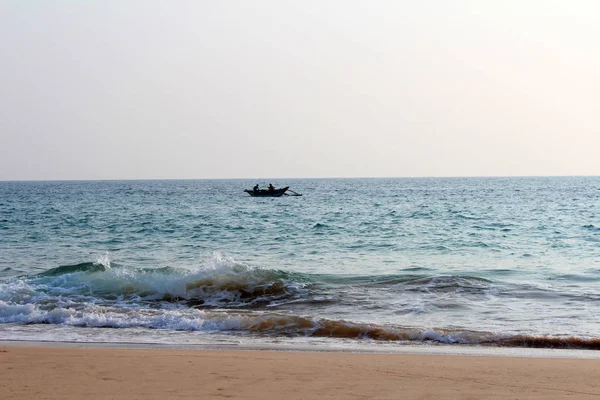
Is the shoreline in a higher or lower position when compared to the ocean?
higher

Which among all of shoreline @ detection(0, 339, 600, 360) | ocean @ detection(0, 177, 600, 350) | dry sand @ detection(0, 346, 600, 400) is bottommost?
ocean @ detection(0, 177, 600, 350)

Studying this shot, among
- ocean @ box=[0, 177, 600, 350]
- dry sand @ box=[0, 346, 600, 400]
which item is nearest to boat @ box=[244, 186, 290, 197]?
ocean @ box=[0, 177, 600, 350]

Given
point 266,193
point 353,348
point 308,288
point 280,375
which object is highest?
point 280,375

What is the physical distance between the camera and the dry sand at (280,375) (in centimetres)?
649

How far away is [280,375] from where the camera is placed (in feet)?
23.9

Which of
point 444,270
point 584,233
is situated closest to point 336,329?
point 444,270

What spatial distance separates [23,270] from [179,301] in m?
6.58

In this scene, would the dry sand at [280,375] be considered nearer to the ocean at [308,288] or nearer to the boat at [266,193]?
the ocean at [308,288]

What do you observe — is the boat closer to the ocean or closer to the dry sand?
the ocean

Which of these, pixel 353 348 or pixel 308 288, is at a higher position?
pixel 353 348

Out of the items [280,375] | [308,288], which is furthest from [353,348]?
[308,288]

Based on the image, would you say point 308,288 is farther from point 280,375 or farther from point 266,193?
point 266,193

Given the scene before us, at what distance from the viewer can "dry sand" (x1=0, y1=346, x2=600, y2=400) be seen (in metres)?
6.49

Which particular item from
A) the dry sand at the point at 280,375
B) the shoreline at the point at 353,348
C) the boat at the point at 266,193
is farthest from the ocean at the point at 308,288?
the boat at the point at 266,193
